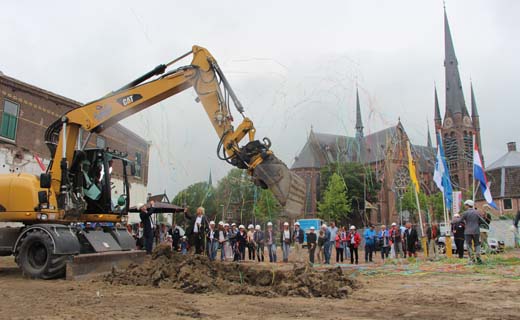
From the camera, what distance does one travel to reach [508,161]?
206 ft

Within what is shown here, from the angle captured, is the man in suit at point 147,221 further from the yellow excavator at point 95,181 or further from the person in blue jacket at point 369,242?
the person in blue jacket at point 369,242

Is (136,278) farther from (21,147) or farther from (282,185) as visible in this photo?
(21,147)

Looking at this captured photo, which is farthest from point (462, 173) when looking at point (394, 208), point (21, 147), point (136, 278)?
point (136, 278)

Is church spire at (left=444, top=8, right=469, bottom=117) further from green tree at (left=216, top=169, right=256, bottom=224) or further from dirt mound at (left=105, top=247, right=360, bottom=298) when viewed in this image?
dirt mound at (left=105, top=247, right=360, bottom=298)

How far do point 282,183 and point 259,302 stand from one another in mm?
2613

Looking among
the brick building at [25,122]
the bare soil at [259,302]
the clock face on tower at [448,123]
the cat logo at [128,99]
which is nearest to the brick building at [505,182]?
the clock face on tower at [448,123]

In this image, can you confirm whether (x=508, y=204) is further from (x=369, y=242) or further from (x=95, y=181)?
(x=95, y=181)

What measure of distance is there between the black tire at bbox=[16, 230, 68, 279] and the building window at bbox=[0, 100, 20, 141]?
13775mm

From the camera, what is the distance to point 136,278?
834 centimetres

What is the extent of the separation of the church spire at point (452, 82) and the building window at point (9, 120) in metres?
62.1

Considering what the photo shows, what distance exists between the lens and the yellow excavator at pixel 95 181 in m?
8.87

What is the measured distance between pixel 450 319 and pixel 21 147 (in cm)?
2247

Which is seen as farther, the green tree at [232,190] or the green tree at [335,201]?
the green tree at [335,201]

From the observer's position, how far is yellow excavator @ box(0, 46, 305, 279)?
29.1 ft
